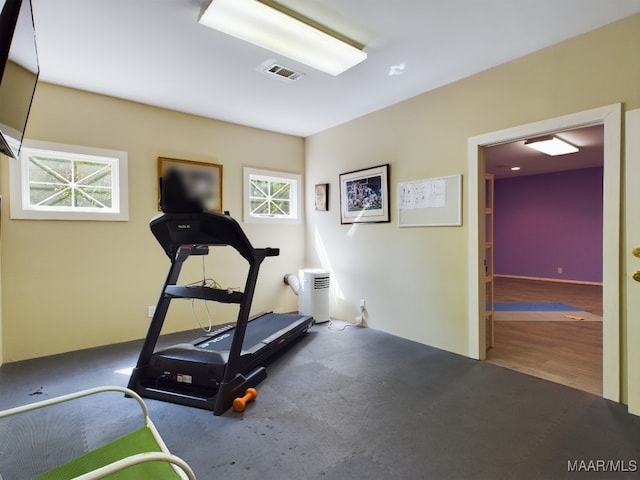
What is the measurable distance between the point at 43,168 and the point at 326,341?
3.34 metres

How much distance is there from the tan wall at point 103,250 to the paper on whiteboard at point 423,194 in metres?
2.09

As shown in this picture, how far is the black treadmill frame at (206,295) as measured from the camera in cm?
233

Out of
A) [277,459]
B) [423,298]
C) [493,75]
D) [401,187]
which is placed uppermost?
[493,75]

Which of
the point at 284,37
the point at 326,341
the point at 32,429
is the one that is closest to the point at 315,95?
the point at 284,37

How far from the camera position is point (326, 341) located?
12.1ft

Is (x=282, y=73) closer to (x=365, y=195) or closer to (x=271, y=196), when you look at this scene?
(x=365, y=195)

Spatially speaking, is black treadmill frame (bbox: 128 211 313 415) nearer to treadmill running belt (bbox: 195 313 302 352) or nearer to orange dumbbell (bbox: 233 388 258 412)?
orange dumbbell (bbox: 233 388 258 412)

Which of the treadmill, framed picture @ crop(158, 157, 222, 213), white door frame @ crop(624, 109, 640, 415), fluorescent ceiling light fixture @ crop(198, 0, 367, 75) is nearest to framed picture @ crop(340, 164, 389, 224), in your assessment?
fluorescent ceiling light fixture @ crop(198, 0, 367, 75)

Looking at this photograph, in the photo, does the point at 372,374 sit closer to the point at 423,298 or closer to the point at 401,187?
the point at 423,298

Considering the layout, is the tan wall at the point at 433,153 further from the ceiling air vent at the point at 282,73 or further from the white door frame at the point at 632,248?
the ceiling air vent at the point at 282,73

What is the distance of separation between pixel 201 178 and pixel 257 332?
1.67 m

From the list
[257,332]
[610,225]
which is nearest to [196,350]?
[257,332]

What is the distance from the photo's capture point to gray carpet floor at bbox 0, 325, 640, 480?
1.72 metres

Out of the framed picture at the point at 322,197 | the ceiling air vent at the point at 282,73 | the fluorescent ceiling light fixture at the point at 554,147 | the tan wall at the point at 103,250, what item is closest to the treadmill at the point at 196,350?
the tan wall at the point at 103,250
